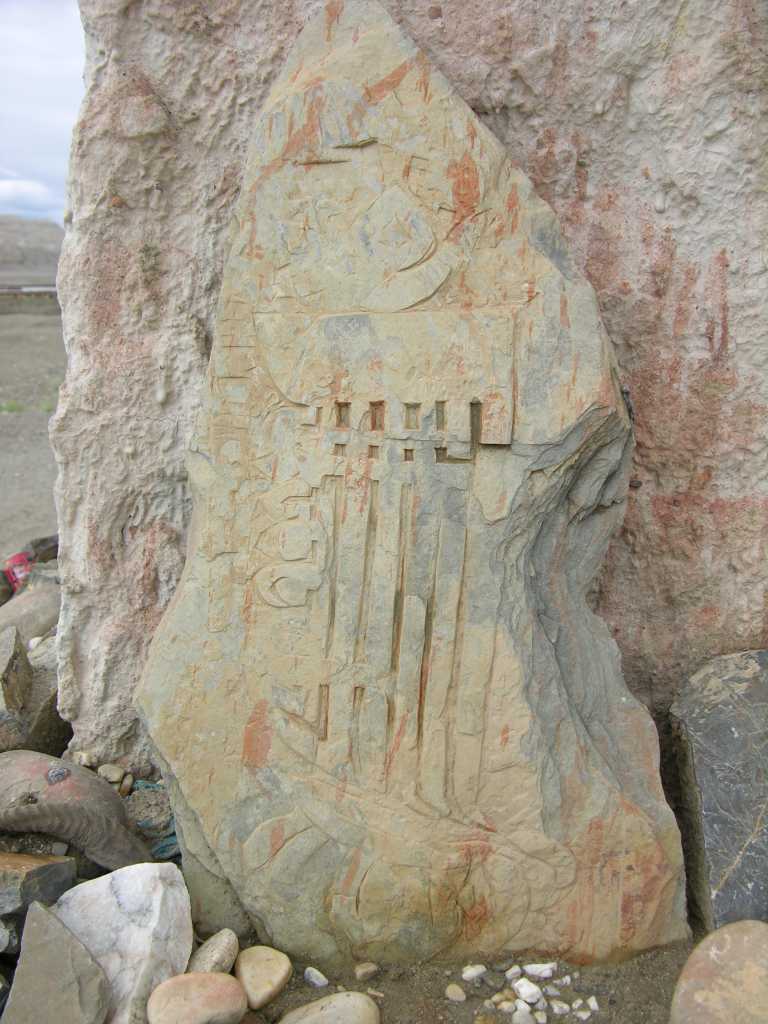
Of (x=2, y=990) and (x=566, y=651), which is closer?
(x=2, y=990)

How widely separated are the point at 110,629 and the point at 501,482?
1.33m

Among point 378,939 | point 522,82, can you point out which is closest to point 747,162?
point 522,82

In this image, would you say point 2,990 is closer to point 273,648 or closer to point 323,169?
point 273,648

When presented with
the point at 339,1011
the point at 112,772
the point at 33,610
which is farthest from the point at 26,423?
the point at 339,1011

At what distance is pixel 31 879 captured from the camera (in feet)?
6.82

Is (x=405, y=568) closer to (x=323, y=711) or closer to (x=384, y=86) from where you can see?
(x=323, y=711)

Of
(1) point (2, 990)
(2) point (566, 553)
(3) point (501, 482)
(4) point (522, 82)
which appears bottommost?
(1) point (2, 990)

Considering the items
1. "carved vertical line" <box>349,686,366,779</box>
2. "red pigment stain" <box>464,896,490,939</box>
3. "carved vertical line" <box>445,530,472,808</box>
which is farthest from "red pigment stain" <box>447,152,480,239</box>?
"red pigment stain" <box>464,896,490,939</box>

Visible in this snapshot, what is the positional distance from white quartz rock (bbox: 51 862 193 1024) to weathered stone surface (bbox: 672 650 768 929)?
1.18m

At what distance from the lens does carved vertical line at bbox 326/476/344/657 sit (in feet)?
6.95

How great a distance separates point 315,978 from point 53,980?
0.55 meters

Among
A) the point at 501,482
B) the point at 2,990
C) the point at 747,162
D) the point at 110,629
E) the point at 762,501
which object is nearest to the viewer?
the point at 2,990

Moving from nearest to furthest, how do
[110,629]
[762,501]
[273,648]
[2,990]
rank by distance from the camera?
[2,990] → [273,648] → [762,501] → [110,629]

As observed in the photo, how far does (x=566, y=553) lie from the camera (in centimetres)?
225
